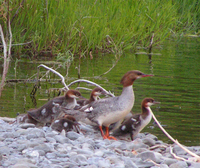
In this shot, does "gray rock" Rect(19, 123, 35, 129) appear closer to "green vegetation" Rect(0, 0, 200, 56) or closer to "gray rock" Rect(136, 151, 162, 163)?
"gray rock" Rect(136, 151, 162, 163)

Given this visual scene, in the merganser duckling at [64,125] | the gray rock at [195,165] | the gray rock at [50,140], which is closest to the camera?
the gray rock at [195,165]

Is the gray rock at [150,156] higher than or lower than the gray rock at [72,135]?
higher

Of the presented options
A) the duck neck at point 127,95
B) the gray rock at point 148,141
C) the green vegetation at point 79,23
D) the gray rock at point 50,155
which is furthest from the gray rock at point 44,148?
the green vegetation at point 79,23

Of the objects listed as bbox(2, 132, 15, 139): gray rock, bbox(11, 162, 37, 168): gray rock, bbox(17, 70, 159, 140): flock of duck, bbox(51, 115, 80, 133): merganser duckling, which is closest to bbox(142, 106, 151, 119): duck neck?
bbox(17, 70, 159, 140): flock of duck

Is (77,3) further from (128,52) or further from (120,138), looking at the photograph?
(120,138)

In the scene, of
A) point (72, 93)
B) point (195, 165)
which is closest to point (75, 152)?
point (195, 165)

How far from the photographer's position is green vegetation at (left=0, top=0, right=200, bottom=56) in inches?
417

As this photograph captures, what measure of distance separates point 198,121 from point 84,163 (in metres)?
2.86

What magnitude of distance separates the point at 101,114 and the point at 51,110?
90 centimetres

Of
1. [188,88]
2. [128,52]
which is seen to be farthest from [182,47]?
[188,88]

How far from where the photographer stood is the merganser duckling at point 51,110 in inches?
253

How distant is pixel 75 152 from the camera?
189 inches

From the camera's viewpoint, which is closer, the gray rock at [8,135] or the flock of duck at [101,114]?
the gray rock at [8,135]

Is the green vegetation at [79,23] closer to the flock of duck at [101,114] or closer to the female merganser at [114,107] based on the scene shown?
the flock of duck at [101,114]
